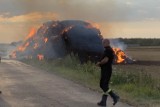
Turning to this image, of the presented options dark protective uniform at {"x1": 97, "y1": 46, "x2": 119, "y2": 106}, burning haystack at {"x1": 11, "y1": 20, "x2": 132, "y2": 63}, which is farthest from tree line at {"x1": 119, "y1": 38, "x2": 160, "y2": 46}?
dark protective uniform at {"x1": 97, "y1": 46, "x2": 119, "y2": 106}

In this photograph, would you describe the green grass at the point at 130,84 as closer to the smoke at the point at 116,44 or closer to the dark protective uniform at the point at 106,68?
the dark protective uniform at the point at 106,68

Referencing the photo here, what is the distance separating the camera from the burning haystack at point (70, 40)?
3194 cm

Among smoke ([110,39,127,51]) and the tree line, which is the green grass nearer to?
smoke ([110,39,127,51])

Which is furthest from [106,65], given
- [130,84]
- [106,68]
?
[130,84]

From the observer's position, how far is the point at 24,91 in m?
14.7

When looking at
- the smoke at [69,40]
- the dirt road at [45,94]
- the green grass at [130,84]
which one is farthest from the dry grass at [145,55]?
the dirt road at [45,94]

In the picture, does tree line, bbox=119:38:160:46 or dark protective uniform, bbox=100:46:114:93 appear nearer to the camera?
dark protective uniform, bbox=100:46:114:93

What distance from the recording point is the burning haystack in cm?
3194

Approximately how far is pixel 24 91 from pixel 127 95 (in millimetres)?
3591

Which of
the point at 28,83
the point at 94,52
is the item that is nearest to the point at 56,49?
the point at 94,52

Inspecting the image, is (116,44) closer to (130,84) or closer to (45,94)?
(130,84)

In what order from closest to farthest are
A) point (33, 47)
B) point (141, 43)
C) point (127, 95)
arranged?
1. point (127, 95)
2. point (33, 47)
3. point (141, 43)

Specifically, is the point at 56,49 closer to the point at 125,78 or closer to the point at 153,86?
the point at 125,78

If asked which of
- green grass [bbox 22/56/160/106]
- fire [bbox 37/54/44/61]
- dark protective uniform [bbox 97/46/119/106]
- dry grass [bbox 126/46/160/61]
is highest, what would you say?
dark protective uniform [bbox 97/46/119/106]
